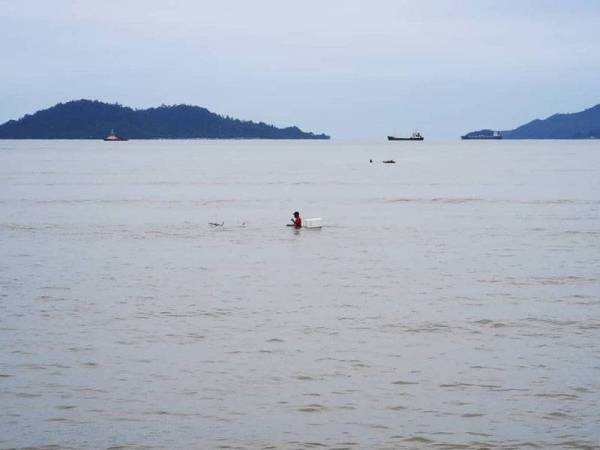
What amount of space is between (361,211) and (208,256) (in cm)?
2862

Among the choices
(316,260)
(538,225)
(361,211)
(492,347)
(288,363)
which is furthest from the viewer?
(361,211)

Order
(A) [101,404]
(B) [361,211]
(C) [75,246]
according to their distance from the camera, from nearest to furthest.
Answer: (A) [101,404] < (C) [75,246] < (B) [361,211]

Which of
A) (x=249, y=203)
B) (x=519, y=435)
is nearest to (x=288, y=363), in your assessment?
(x=519, y=435)

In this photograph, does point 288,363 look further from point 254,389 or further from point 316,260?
point 316,260

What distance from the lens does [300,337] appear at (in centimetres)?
2578

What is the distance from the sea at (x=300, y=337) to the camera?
61.4ft

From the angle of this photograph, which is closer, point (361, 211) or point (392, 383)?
point (392, 383)

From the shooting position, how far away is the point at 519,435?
59.7 ft

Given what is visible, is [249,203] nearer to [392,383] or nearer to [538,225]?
[538,225]

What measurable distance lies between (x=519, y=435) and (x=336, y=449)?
3.64 m

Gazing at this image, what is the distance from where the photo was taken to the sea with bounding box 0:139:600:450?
18.7 m

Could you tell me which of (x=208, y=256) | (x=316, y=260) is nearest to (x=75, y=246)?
(x=208, y=256)

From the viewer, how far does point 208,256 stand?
1684 inches

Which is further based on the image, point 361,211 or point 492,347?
point 361,211
